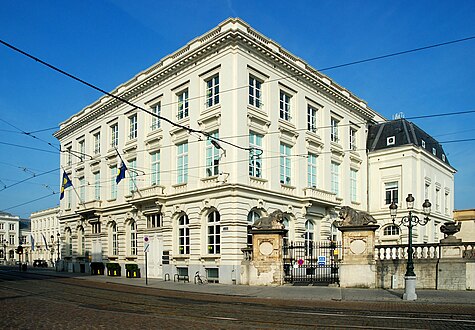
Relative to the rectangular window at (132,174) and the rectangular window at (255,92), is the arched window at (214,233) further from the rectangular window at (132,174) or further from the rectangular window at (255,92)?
the rectangular window at (132,174)

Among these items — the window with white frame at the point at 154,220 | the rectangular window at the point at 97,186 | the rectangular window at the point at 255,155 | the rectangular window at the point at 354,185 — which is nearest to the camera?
the rectangular window at the point at 255,155

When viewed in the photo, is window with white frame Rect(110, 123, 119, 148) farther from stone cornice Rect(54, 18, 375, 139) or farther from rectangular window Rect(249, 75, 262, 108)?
rectangular window Rect(249, 75, 262, 108)

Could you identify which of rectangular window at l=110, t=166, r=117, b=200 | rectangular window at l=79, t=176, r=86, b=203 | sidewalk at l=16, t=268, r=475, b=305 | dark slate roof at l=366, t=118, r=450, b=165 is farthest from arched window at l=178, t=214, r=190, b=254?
dark slate roof at l=366, t=118, r=450, b=165

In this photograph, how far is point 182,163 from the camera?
3184 cm

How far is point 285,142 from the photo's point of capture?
3191 cm

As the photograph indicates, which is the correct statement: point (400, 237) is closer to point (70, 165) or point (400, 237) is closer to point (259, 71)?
point (259, 71)

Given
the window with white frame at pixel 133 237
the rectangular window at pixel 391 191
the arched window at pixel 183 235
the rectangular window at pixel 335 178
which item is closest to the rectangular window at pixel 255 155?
the arched window at pixel 183 235

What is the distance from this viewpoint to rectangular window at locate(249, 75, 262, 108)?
29484 millimetres

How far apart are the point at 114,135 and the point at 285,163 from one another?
17.7 m

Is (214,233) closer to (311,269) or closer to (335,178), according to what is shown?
(311,269)

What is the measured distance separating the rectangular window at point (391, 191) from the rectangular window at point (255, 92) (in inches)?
726

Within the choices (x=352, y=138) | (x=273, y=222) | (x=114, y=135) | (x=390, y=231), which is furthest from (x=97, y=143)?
(x=390, y=231)

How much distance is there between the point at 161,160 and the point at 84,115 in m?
16.6

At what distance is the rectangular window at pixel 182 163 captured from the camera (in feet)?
103
